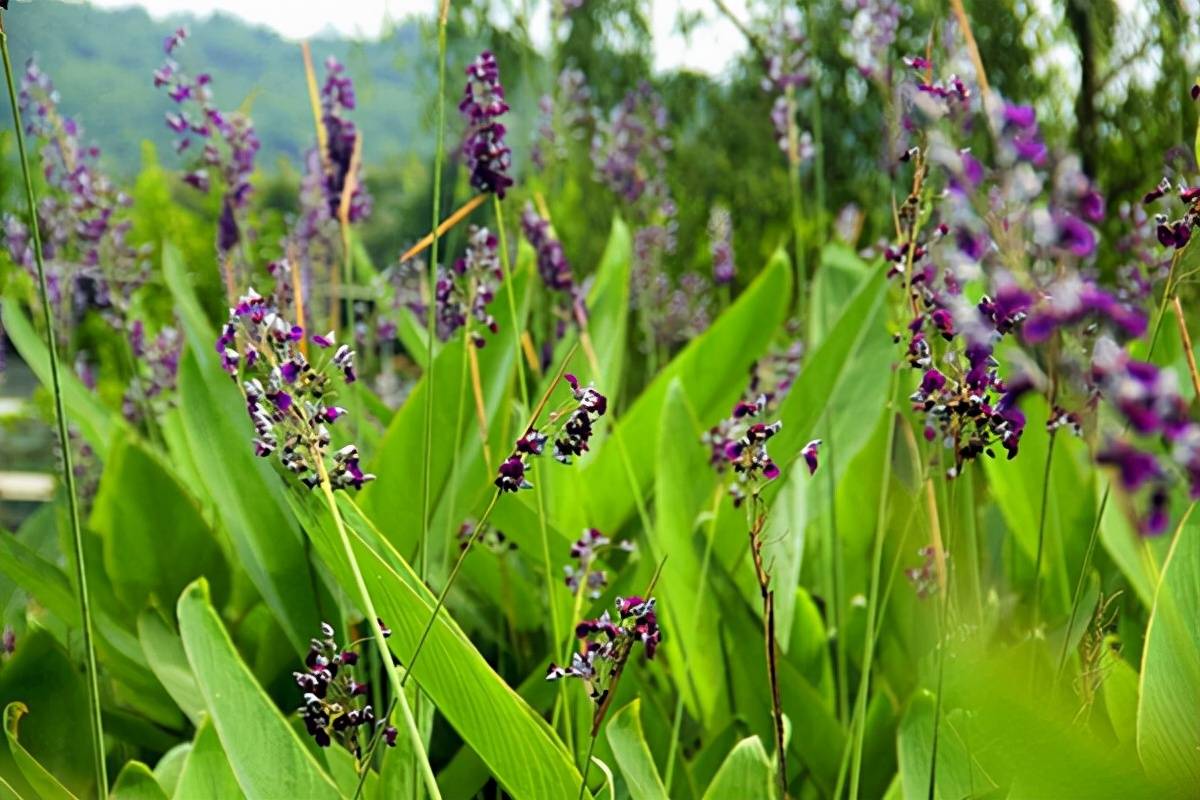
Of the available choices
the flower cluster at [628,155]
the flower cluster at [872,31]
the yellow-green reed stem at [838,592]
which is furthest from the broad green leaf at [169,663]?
the flower cluster at [628,155]

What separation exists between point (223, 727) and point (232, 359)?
0.28m

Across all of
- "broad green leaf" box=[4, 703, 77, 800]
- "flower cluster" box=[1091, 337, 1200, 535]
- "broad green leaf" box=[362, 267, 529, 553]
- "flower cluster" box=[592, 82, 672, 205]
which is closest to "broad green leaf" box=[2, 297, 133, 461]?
Result: "broad green leaf" box=[362, 267, 529, 553]

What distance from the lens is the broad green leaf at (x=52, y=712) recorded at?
3.89ft

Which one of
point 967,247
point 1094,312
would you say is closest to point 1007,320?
point 967,247

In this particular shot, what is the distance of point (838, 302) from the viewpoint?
2.05m

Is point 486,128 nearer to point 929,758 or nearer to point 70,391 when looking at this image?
point 929,758

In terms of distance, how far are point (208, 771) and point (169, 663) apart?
1.12 feet

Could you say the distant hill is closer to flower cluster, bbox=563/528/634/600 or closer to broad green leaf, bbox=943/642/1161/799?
flower cluster, bbox=563/528/634/600

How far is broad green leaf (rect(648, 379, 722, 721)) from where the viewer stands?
127 cm

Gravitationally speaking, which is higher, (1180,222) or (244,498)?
(244,498)

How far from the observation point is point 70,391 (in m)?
1.77

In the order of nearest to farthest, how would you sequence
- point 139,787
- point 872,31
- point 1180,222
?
point 1180,222 → point 139,787 → point 872,31

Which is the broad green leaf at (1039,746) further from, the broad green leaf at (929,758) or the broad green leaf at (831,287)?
the broad green leaf at (831,287)

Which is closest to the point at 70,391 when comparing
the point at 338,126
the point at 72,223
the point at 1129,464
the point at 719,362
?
the point at 72,223
